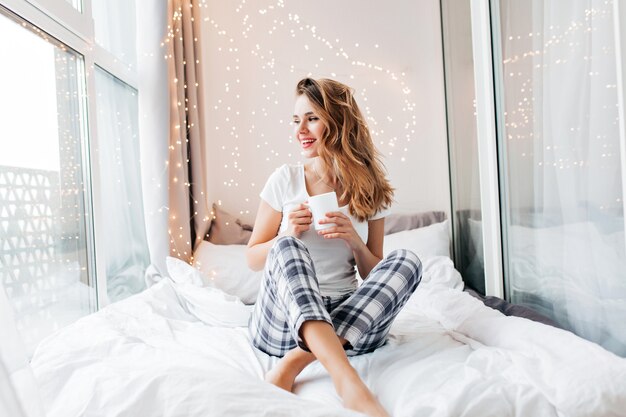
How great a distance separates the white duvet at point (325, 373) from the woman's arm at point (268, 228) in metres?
0.23

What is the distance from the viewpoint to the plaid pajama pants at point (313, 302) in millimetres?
1067

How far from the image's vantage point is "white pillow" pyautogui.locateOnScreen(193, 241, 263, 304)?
2.05m

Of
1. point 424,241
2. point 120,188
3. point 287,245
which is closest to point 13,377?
point 287,245

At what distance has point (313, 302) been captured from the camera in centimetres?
105

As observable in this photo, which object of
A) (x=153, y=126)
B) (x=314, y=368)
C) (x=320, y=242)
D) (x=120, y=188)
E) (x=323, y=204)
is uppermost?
(x=153, y=126)

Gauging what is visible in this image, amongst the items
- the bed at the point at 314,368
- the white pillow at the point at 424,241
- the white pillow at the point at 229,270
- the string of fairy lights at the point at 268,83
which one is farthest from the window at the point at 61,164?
the white pillow at the point at 424,241

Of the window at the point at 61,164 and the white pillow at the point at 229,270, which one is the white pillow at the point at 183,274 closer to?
the white pillow at the point at 229,270

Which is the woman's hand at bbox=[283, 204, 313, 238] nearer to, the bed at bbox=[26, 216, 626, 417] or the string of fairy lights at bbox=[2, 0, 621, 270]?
the bed at bbox=[26, 216, 626, 417]

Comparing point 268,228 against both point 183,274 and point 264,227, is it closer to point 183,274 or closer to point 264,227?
point 264,227

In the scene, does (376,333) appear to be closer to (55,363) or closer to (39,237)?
(55,363)

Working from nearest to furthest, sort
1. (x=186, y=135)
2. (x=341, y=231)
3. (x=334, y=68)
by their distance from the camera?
(x=341, y=231) → (x=186, y=135) → (x=334, y=68)

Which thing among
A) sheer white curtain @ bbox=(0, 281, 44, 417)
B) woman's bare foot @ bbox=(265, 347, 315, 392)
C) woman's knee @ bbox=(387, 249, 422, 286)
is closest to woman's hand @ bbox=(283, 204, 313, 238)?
woman's knee @ bbox=(387, 249, 422, 286)

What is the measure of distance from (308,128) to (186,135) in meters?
1.07

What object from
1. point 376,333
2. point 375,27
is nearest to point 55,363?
point 376,333
